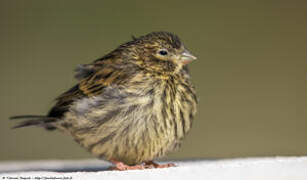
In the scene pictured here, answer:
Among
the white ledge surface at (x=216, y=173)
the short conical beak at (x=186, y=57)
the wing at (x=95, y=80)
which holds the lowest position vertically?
the white ledge surface at (x=216, y=173)

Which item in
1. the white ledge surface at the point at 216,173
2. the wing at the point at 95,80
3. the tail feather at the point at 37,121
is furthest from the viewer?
the tail feather at the point at 37,121

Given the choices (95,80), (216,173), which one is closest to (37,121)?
(95,80)

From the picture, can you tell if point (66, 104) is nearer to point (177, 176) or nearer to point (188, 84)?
point (188, 84)

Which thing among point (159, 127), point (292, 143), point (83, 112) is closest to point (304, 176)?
point (159, 127)

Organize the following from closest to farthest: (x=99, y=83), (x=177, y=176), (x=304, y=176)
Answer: (x=304, y=176) < (x=177, y=176) < (x=99, y=83)

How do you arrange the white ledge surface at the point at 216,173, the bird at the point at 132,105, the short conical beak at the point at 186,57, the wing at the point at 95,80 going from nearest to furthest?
the white ledge surface at the point at 216,173
the bird at the point at 132,105
the wing at the point at 95,80
the short conical beak at the point at 186,57

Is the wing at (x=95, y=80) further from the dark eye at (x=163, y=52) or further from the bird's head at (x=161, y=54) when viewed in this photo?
the dark eye at (x=163, y=52)

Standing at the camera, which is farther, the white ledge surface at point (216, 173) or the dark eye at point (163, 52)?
the dark eye at point (163, 52)

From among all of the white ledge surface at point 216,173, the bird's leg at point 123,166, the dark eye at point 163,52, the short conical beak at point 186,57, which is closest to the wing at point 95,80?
the dark eye at point 163,52
